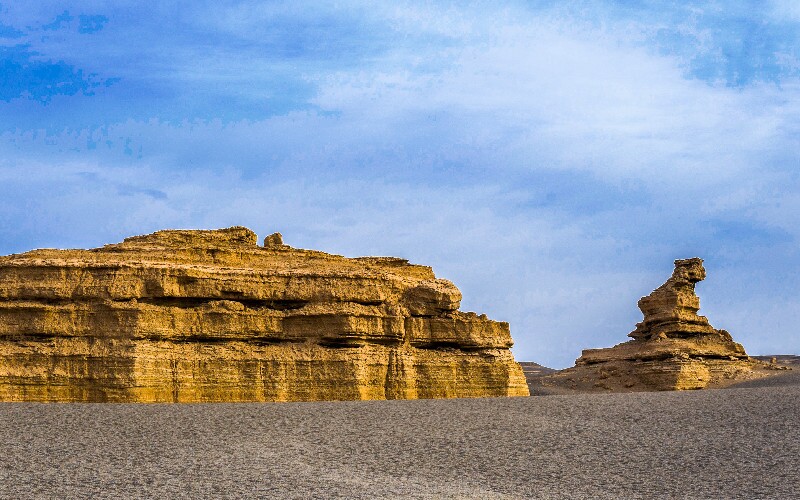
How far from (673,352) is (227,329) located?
23317 millimetres

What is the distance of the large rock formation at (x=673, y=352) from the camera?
43656mm

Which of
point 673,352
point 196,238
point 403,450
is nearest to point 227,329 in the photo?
point 196,238

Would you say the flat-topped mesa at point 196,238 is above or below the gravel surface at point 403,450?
above

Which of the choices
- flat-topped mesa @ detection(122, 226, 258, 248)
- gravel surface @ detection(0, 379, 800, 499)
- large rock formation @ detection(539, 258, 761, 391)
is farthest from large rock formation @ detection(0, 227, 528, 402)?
large rock formation @ detection(539, 258, 761, 391)

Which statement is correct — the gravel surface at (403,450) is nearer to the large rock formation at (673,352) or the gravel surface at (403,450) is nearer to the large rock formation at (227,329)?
the large rock formation at (227,329)

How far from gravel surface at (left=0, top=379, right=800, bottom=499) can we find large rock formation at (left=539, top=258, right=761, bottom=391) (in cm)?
1583

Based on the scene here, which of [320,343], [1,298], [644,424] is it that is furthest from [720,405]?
[1,298]

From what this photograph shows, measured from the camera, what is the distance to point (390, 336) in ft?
102

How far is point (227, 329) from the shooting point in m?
29.4

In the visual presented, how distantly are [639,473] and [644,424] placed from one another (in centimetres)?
559

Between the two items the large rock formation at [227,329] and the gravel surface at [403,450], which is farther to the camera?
the large rock formation at [227,329]

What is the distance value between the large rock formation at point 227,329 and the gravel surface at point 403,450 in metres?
2.37

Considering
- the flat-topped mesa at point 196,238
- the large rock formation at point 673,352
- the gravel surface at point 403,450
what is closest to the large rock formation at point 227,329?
the flat-topped mesa at point 196,238

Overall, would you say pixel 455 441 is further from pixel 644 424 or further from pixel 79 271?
pixel 79 271
